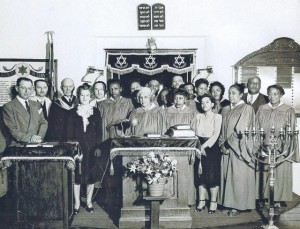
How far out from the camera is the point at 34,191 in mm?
4980

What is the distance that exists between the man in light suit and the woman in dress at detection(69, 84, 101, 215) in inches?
19.6

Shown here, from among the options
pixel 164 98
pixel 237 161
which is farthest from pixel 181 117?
pixel 237 161

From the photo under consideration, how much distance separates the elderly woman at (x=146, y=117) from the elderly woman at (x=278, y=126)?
1.60 metres

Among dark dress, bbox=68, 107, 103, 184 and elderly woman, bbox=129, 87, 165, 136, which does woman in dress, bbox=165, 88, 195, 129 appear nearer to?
elderly woman, bbox=129, 87, 165, 136

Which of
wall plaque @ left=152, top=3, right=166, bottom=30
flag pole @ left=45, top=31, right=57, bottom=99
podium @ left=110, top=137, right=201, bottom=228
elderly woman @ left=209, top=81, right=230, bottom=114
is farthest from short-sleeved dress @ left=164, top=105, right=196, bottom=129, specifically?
flag pole @ left=45, top=31, right=57, bottom=99

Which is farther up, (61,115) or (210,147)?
Result: (61,115)

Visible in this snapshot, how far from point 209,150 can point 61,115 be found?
224 centimetres

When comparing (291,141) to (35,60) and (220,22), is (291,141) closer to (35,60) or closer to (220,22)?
(220,22)

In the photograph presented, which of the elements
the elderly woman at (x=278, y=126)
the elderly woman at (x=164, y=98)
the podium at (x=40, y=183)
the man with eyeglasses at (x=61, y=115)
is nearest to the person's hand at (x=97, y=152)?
the man with eyeglasses at (x=61, y=115)

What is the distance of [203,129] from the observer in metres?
6.10

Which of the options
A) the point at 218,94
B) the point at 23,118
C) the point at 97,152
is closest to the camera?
the point at 23,118

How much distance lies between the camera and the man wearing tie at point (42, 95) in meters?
6.56

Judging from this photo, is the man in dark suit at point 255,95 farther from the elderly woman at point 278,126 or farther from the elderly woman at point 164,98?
the elderly woman at point 164,98

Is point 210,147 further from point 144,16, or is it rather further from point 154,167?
point 144,16
